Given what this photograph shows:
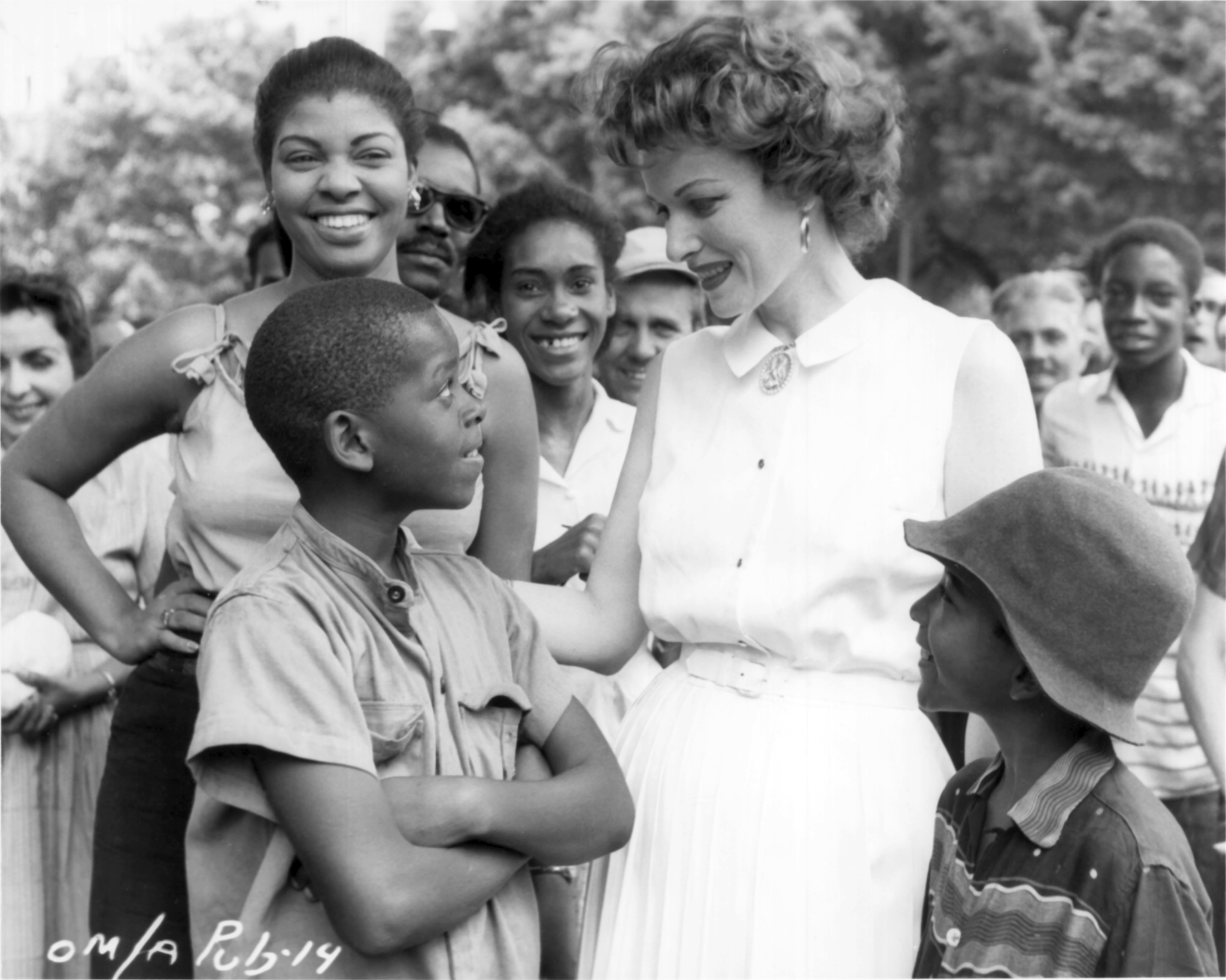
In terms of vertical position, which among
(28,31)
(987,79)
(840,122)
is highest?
(987,79)

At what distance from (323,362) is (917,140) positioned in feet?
42.2

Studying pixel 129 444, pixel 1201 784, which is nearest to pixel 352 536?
pixel 129 444

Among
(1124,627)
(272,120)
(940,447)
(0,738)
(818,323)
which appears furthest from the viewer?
(0,738)

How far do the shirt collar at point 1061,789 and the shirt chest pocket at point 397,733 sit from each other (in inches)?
34.9

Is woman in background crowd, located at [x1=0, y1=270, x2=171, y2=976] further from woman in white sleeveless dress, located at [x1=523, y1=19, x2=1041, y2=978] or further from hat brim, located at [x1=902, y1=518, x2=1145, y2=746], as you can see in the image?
hat brim, located at [x1=902, y1=518, x2=1145, y2=746]

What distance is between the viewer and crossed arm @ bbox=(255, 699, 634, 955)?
2.13 meters

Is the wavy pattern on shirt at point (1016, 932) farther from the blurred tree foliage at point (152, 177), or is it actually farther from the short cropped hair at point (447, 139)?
the blurred tree foliage at point (152, 177)

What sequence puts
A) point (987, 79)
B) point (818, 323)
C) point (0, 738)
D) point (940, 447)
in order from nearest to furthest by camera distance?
Result: 1. point (940, 447)
2. point (818, 323)
3. point (0, 738)
4. point (987, 79)

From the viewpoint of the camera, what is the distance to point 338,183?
9.77 feet

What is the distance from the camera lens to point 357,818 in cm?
214

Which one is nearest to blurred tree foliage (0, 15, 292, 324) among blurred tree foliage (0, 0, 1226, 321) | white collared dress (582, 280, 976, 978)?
blurred tree foliage (0, 0, 1226, 321)

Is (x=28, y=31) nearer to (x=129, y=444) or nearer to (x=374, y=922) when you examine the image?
(x=129, y=444)

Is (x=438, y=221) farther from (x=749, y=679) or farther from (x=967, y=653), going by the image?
(x=967, y=653)

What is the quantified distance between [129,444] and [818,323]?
55.9 inches
